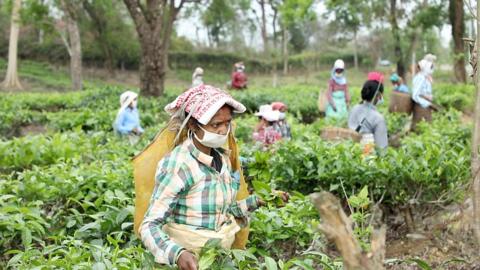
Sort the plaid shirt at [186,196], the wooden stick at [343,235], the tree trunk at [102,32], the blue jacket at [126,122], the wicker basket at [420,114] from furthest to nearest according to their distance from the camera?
1. the tree trunk at [102,32]
2. the wicker basket at [420,114]
3. the blue jacket at [126,122]
4. the plaid shirt at [186,196]
5. the wooden stick at [343,235]

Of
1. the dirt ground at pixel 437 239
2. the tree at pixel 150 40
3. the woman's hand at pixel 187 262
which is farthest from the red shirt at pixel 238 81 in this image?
the woman's hand at pixel 187 262

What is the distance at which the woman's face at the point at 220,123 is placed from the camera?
268cm

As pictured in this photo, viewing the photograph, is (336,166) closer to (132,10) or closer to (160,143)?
(160,143)

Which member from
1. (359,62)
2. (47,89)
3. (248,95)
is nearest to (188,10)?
(47,89)

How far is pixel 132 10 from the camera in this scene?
520 inches

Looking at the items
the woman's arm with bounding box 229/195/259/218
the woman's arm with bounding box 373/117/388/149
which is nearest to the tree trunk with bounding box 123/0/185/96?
the woman's arm with bounding box 373/117/388/149

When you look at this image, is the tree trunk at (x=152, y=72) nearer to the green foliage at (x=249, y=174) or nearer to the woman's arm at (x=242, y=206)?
the green foliage at (x=249, y=174)

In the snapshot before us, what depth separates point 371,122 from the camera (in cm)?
612

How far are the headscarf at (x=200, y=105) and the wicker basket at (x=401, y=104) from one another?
749cm

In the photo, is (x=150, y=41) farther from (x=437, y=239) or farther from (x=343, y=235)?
(x=343, y=235)

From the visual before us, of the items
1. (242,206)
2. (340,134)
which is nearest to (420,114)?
(340,134)

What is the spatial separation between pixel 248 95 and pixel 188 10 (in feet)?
73.8

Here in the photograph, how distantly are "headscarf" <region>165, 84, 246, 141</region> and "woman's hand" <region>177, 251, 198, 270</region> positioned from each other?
0.56m

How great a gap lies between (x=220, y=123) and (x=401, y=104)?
7676mm
